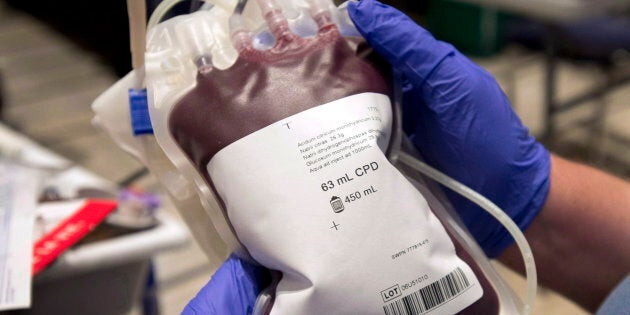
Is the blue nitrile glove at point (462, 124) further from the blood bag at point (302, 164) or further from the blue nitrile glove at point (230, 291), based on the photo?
the blue nitrile glove at point (230, 291)

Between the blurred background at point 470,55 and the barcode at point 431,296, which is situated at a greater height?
the barcode at point 431,296

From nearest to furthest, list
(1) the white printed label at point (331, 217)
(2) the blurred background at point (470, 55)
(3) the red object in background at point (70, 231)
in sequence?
(1) the white printed label at point (331, 217), (3) the red object in background at point (70, 231), (2) the blurred background at point (470, 55)

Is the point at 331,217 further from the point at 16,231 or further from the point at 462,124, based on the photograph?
the point at 16,231

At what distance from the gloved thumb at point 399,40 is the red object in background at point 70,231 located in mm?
394

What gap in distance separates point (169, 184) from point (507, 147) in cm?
33

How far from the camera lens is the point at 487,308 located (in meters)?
0.53

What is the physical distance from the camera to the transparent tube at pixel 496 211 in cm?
56

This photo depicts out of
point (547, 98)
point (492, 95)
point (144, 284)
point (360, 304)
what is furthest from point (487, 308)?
point (547, 98)

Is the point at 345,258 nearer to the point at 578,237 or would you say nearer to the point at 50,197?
the point at 578,237

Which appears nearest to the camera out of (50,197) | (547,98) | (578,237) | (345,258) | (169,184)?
(345,258)

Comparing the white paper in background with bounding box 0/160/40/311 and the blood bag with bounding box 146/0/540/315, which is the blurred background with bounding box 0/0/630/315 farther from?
the blood bag with bounding box 146/0/540/315

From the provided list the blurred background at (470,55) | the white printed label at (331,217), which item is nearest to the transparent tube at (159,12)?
the white printed label at (331,217)

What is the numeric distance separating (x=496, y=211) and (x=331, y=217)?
178 mm

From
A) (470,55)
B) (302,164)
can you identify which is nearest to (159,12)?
(302,164)
